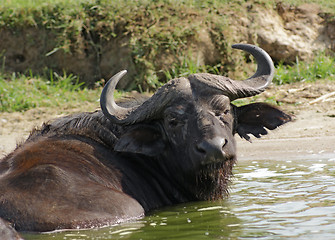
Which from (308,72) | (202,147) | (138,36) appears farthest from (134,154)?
(308,72)

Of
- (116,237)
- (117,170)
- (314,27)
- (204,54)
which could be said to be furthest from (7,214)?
(314,27)

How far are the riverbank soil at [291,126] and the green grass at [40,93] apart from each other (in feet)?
0.84

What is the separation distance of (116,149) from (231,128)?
1151 millimetres

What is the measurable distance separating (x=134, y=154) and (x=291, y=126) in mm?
4421

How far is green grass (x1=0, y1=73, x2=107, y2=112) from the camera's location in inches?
469

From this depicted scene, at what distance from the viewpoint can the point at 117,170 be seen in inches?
242

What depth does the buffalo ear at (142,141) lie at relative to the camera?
6156mm

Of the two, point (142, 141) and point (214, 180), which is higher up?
point (142, 141)

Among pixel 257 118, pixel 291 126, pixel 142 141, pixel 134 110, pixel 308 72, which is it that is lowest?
pixel 291 126

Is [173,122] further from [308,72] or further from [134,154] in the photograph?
[308,72]

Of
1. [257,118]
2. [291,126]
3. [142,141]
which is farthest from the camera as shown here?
[291,126]

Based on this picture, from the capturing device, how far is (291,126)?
1013 centimetres

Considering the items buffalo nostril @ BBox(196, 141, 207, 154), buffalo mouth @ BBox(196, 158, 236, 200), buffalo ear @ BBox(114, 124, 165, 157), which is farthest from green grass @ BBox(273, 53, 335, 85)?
buffalo nostril @ BBox(196, 141, 207, 154)

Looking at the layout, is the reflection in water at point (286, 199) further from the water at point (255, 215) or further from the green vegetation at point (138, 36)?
the green vegetation at point (138, 36)
